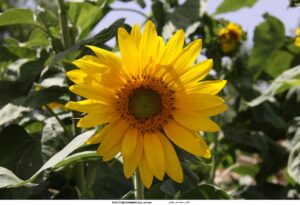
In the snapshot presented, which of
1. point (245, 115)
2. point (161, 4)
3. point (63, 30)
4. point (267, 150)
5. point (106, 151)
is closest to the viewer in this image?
point (106, 151)

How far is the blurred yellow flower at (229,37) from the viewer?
242cm

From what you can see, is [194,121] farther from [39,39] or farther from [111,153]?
[39,39]

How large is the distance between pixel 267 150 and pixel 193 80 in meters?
1.23

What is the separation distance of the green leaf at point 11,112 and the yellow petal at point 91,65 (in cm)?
55

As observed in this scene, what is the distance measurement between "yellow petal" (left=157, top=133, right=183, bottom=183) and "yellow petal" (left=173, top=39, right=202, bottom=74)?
0.16 meters

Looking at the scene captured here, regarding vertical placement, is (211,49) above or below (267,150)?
above

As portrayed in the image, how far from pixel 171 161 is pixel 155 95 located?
0.15 m

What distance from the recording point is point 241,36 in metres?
2.56

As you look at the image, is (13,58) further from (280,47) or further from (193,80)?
(280,47)

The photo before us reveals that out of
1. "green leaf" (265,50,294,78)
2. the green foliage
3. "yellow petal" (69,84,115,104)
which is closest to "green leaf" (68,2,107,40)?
the green foliage

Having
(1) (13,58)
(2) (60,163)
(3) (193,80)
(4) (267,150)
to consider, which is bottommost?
(4) (267,150)

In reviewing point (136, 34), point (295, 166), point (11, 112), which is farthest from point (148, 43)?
point (295, 166)

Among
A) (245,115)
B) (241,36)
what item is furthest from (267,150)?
(241,36)

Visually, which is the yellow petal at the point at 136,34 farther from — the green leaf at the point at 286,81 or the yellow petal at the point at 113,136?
the green leaf at the point at 286,81
